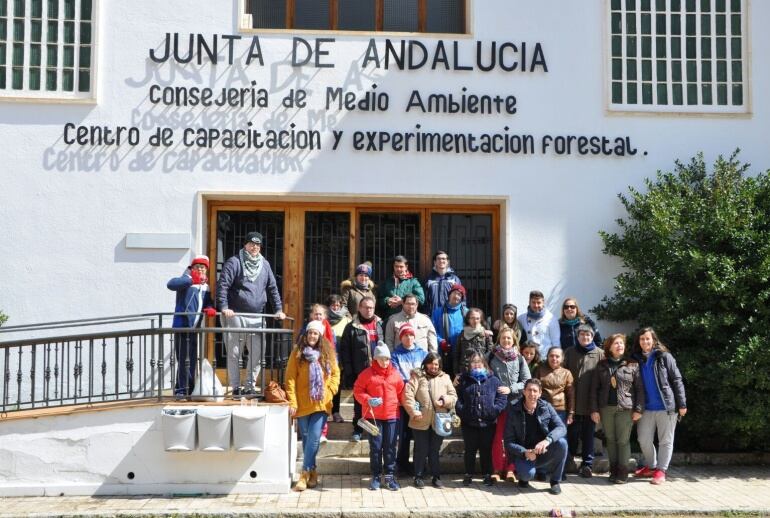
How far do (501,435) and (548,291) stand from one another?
280 cm

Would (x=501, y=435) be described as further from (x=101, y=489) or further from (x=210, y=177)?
(x=210, y=177)

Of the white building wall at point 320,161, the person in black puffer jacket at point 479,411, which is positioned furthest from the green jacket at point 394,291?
the person in black puffer jacket at point 479,411

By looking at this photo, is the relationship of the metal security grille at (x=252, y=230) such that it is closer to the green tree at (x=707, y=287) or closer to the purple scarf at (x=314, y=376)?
the purple scarf at (x=314, y=376)

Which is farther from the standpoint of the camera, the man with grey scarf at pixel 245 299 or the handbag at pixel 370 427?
the man with grey scarf at pixel 245 299

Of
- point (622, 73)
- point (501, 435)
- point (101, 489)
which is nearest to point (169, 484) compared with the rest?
point (101, 489)

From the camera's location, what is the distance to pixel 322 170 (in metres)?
11.2

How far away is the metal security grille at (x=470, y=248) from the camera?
1166cm

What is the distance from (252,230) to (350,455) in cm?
352

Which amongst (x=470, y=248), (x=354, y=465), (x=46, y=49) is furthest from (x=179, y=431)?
(x=46, y=49)

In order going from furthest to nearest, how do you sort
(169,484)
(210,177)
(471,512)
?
(210,177) < (169,484) < (471,512)

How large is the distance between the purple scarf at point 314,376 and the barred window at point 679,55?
18.7ft

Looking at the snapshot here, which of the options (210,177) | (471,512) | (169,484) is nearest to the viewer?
(471,512)

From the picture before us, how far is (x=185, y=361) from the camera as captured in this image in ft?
29.5

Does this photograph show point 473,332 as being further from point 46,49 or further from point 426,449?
point 46,49
